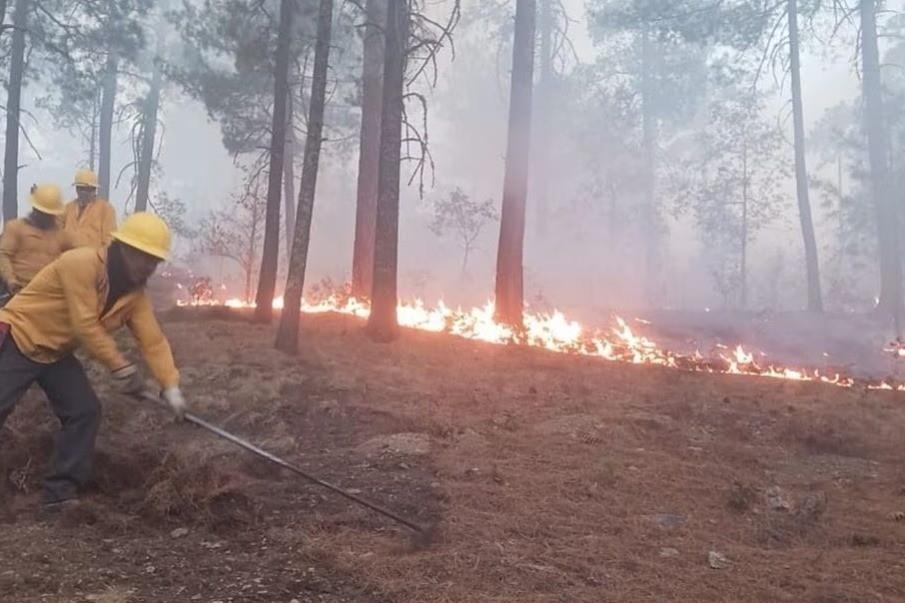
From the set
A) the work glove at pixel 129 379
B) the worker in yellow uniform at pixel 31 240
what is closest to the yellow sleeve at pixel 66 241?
the worker in yellow uniform at pixel 31 240

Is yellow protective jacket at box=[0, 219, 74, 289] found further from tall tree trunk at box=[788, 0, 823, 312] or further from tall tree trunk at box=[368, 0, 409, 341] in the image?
tall tree trunk at box=[788, 0, 823, 312]

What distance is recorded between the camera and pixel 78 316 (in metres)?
4.28

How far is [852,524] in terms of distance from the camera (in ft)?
16.4

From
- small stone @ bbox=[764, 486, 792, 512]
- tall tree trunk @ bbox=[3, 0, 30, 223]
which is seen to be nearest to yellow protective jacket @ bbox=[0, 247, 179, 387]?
small stone @ bbox=[764, 486, 792, 512]

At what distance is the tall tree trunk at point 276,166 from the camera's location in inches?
444

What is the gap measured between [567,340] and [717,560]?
795cm

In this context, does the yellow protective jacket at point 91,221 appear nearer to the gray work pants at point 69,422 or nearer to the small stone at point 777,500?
the gray work pants at point 69,422

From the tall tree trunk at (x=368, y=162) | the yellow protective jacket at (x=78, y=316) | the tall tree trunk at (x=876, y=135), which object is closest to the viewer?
the yellow protective jacket at (x=78, y=316)

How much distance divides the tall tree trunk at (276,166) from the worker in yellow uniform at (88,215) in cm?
368

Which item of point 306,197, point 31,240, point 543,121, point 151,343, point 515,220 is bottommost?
point 151,343

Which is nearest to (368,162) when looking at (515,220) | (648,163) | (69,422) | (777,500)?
(515,220)

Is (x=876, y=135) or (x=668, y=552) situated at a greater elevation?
(x=876, y=135)

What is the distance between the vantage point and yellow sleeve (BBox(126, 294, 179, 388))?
4676 millimetres

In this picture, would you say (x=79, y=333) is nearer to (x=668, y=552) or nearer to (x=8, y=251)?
(x=8, y=251)
